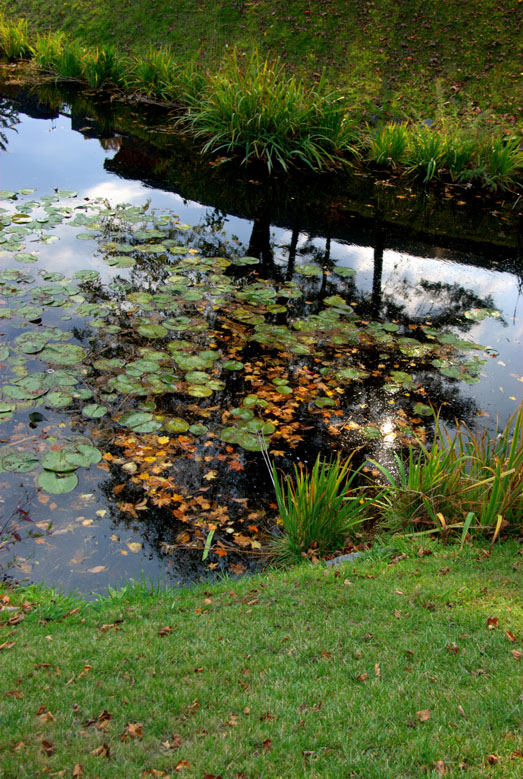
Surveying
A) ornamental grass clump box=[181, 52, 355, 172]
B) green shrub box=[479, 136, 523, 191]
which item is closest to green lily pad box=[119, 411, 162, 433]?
ornamental grass clump box=[181, 52, 355, 172]

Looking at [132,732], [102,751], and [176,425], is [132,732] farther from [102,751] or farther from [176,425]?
[176,425]

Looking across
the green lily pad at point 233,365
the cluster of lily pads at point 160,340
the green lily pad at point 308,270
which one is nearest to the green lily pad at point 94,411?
the cluster of lily pads at point 160,340

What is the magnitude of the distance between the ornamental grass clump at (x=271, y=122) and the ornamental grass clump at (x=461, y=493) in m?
8.78

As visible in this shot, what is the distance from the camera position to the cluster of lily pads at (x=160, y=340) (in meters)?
5.38

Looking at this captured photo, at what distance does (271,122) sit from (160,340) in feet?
24.1

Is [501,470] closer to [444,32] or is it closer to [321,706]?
[321,706]

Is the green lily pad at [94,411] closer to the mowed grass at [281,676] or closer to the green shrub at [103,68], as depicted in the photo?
the mowed grass at [281,676]

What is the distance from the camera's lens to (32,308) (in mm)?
6812

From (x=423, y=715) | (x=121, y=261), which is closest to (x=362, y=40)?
(x=121, y=261)

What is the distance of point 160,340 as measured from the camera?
21.5 ft

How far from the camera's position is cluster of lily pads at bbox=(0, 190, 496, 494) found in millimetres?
5375

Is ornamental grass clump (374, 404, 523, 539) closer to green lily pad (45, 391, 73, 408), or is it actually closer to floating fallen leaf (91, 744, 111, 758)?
floating fallen leaf (91, 744, 111, 758)

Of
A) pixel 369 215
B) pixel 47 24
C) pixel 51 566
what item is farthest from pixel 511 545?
pixel 47 24

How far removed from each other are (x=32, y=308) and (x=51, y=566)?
3.71 meters
